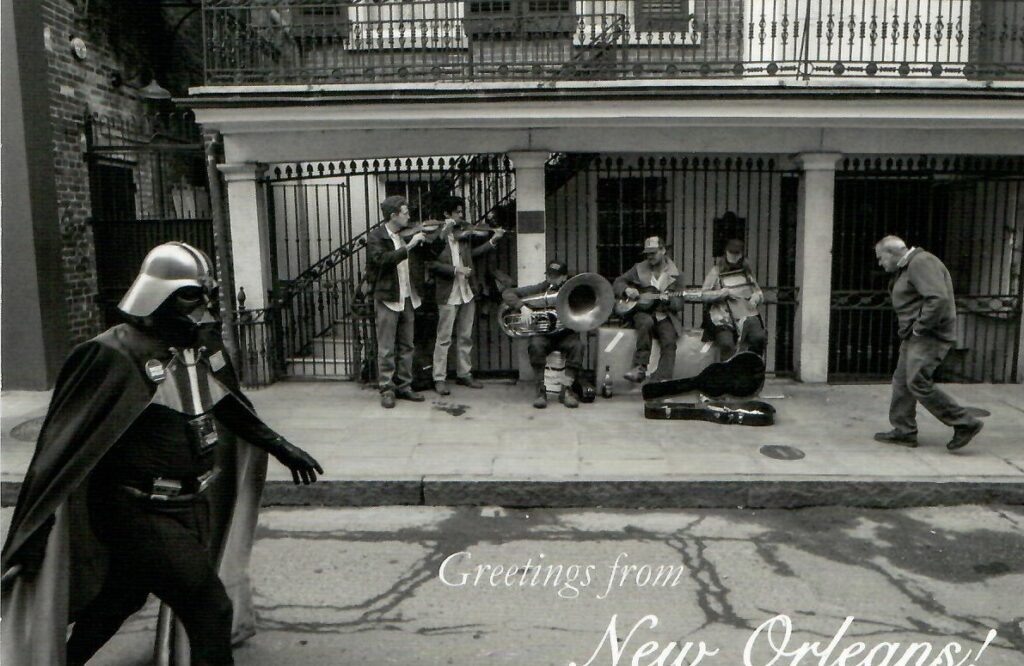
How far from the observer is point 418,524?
20.0 feet

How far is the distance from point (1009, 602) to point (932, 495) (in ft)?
5.71

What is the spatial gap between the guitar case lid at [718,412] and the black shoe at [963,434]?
5.28 feet

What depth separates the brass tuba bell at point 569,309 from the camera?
8.72 metres

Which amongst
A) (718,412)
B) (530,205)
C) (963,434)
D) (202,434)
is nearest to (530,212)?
(530,205)

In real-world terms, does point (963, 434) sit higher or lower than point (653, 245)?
lower

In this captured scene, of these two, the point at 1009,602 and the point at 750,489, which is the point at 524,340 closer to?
the point at 750,489

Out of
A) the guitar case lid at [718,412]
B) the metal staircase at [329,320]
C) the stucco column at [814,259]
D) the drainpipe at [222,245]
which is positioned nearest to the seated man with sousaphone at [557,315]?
the guitar case lid at [718,412]

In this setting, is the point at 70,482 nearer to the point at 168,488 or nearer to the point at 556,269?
the point at 168,488

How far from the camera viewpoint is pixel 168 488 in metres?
→ 3.36

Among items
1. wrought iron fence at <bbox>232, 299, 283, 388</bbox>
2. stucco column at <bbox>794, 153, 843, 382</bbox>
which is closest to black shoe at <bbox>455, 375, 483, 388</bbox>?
wrought iron fence at <bbox>232, 299, 283, 388</bbox>

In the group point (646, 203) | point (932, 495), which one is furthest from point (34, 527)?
point (646, 203)

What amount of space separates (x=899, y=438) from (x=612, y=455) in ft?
8.55

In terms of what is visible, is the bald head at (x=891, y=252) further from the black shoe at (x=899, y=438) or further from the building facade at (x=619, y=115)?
the building facade at (x=619, y=115)

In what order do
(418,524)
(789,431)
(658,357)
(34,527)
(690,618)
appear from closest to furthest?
(34,527), (690,618), (418,524), (789,431), (658,357)
